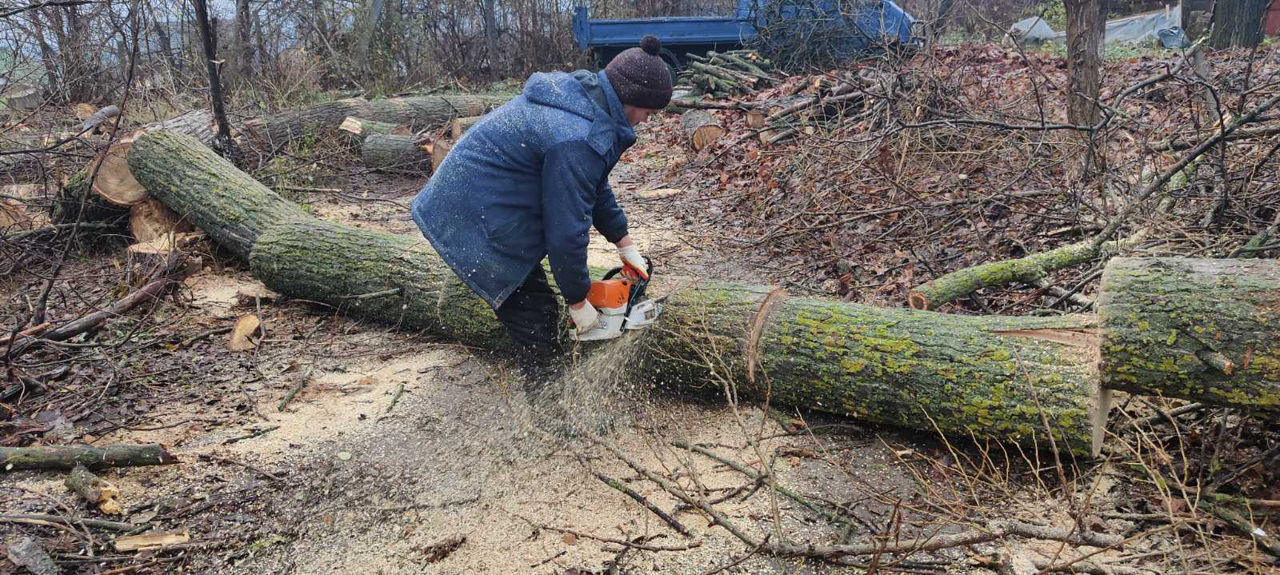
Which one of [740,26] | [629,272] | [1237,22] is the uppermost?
[740,26]

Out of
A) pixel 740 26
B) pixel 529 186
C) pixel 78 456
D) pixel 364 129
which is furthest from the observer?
pixel 740 26

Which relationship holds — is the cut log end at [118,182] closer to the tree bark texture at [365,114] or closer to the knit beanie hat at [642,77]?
the tree bark texture at [365,114]

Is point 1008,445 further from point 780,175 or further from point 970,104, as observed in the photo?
point 970,104

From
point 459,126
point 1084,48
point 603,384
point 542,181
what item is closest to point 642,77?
point 542,181

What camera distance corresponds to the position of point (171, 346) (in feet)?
13.3

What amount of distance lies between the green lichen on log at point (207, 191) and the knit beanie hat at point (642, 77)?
2.87 meters

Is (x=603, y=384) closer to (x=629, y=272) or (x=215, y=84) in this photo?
(x=629, y=272)

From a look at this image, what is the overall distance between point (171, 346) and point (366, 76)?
918cm

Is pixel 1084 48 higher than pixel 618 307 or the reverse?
higher

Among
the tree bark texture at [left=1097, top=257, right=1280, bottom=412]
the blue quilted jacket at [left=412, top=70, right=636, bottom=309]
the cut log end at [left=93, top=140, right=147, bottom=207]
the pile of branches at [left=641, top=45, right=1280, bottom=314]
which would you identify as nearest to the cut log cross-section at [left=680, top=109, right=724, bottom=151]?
the pile of branches at [left=641, top=45, right=1280, bottom=314]

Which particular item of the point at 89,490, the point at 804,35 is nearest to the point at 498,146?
the point at 89,490

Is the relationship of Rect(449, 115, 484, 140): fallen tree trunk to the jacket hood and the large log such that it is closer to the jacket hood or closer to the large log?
the large log

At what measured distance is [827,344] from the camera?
3025 mm

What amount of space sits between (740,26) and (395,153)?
610 cm
